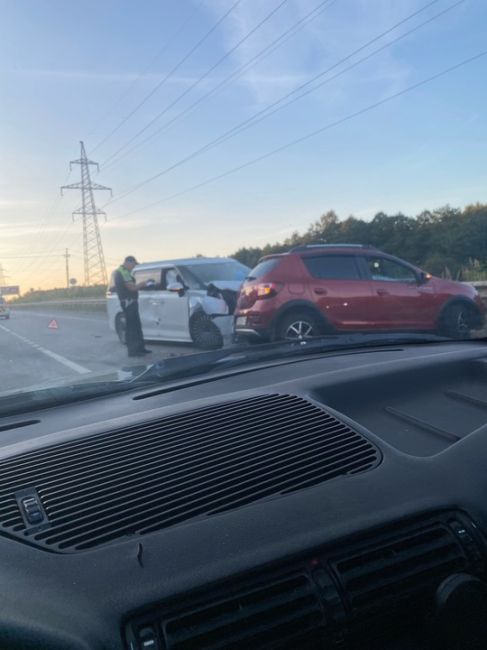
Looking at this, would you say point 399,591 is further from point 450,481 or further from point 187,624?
point 187,624

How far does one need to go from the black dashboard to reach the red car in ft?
21.7

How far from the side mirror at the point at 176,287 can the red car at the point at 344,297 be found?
192 cm

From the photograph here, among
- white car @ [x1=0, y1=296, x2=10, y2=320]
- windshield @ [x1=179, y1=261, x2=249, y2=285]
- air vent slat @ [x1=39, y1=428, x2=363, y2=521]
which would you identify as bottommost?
white car @ [x1=0, y1=296, x2=10, y2=320]

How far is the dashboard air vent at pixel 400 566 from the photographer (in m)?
1.57

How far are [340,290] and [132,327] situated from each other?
410 cm

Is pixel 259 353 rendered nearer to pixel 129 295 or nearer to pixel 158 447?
pixel 158 447

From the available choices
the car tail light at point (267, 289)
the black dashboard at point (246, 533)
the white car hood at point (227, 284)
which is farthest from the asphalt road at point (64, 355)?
the black dashboard at point (246, 533)

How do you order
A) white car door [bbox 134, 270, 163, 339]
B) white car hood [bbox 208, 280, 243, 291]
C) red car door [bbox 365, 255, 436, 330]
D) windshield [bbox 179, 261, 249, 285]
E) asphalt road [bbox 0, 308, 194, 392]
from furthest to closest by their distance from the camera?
1. white car door [bbox 134, 270, 163, 339]
2. windshield [bbox 179, 261, 249, 285]
3. white car hood [bbox 208, 280, 243, 291]
4. red car door [bbox 365, 255, 436, 330]
5. asphalt road [bbox 0, 308, 194, 392]

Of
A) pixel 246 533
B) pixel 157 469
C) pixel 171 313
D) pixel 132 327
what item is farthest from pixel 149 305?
pixel 246 533

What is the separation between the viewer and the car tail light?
914 centimetres

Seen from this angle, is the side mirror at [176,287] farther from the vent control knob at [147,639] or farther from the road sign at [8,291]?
the road sign at [8,291]

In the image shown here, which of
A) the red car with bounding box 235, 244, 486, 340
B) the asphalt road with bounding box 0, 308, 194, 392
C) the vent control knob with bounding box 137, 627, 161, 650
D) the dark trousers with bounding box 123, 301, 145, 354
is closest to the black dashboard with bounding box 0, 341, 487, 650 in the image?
the vent control knob with bounding box 137, 627, 161, 650

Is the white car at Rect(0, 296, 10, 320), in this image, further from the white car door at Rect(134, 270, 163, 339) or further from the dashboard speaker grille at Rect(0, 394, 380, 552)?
the dashboard speaker grille at Rect(0, 394, 380, 552)

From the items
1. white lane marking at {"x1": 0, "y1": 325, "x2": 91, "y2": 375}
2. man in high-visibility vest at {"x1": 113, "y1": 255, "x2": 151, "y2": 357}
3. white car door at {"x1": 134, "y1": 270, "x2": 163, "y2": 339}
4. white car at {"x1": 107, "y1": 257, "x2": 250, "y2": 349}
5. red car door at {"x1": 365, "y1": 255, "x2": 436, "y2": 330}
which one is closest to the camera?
white lane marking at {"x1": 0, "y1": 325, "x2": 91, "y2": 375}
